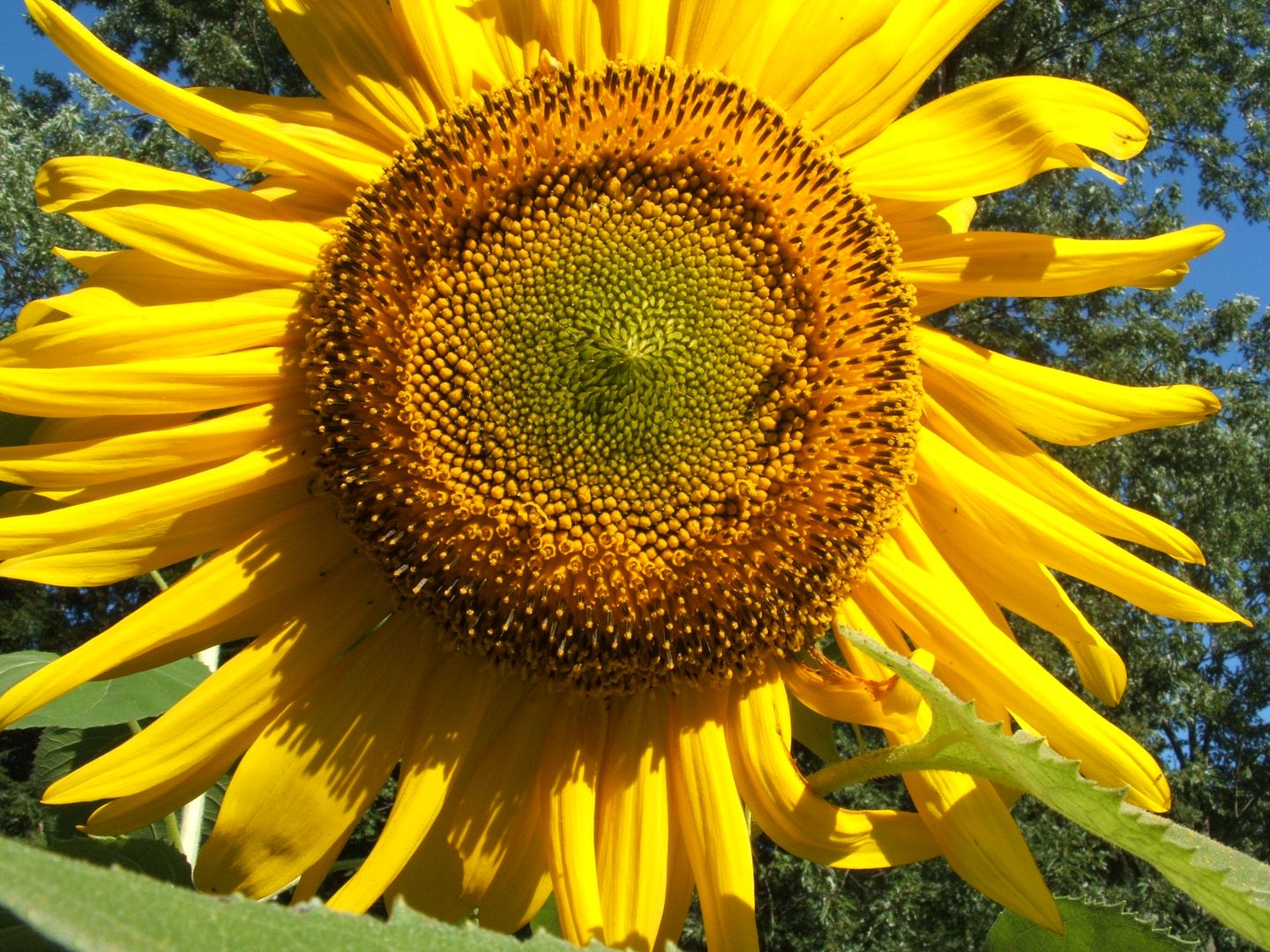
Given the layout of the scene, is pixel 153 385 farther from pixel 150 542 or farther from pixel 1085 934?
pixel 1085 934

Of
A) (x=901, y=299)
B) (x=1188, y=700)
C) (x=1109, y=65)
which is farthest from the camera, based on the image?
(x=1109, y=65)

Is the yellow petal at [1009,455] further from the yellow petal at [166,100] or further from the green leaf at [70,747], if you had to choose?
the green leaf at [70,747]

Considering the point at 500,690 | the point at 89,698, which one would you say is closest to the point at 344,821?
the point at 500,690

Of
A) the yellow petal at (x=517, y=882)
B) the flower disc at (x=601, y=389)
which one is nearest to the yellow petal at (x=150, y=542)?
the flower disc at (x=601, y=389)

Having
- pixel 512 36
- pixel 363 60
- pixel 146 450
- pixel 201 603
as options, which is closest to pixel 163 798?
pixel 201 603

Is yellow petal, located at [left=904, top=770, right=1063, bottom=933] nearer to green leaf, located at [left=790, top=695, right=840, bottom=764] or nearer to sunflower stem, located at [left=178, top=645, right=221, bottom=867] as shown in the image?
green leaf, located at [left=790, top=695, right=840, bottom=764]

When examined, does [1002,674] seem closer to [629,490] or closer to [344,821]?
[629,490]
